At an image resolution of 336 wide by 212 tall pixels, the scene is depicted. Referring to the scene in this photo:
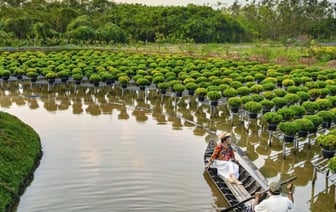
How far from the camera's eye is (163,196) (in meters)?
14.4

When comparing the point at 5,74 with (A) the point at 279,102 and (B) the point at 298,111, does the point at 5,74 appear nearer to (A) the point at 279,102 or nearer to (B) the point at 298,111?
(A) the point at 279,102

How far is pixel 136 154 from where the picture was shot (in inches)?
725

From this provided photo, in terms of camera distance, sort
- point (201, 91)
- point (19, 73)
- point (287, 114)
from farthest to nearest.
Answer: point (19, 73)
point (201, 91)
point (287, 114)

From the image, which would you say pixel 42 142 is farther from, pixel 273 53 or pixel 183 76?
pixel 273 53

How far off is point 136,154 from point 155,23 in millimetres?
49557

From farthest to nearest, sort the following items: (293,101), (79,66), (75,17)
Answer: (75,17) < (79,66) < (293,101)

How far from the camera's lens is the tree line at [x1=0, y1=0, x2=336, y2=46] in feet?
185

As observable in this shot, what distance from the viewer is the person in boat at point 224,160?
14.4 meters

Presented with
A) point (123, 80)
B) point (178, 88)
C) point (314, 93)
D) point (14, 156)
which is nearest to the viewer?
point (14, 156)

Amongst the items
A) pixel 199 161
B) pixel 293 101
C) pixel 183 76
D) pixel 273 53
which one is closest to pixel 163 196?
pixel 199 161

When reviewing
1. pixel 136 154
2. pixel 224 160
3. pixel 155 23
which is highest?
pixel 155 23

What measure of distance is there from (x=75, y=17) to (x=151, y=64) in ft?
106

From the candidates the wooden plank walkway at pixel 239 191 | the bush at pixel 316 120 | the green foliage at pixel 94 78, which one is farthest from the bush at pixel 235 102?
the green foliage at pixel 94 78

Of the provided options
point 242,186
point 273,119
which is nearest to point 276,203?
point 242,186
